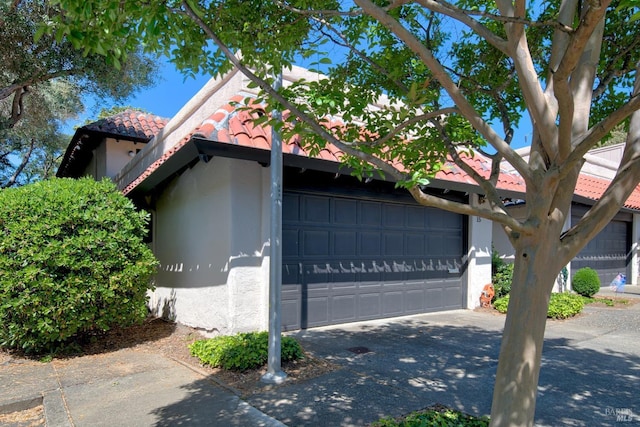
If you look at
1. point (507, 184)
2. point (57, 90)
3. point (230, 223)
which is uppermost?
point (57, 90)

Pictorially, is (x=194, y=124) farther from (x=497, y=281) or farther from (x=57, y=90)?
(x=57, y=90)

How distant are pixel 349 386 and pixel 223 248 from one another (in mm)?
3130

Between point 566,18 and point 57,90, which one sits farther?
point 57,90

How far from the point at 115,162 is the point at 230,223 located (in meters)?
8.32

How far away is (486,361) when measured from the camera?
5988mm

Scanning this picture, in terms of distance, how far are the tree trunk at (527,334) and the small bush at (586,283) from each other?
1074 cm

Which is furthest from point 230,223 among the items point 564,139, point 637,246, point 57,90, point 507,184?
point 637,246

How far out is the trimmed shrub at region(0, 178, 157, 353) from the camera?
6.00 m

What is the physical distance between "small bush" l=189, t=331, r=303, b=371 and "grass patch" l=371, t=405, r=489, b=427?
203 centimetres

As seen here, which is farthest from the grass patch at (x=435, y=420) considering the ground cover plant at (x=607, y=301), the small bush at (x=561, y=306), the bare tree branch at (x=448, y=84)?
the ground cover plant at (x=607, y=301)

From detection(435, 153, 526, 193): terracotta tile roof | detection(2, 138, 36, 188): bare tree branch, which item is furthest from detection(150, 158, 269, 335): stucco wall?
detection(2, 138, 36, 188): bare tree branch

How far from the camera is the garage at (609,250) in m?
14.2

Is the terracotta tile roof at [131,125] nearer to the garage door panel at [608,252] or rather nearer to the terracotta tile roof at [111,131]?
the terracotta tile roof at [111,131]

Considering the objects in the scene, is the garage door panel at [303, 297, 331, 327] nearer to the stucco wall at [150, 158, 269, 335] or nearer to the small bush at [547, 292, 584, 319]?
the stucco wall at [150, 158, 269, 335]
